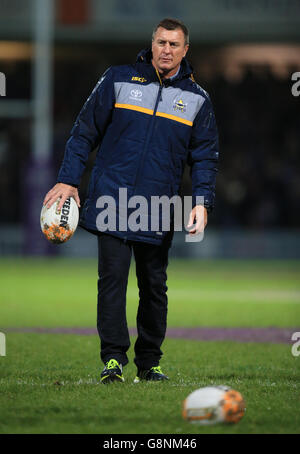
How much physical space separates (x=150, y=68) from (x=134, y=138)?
0.49m

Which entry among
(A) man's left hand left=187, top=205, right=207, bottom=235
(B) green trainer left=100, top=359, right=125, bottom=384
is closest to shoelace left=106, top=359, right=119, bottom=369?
(B) green trainer left=100, top=359, right=125, bottom=384

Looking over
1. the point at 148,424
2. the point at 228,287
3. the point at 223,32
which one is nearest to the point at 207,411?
the point at 148,424

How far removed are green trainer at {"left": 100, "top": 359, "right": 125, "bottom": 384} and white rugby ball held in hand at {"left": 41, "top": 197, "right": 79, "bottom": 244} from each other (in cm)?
83

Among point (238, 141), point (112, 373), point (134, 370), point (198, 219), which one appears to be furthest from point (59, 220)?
point (238, 141)

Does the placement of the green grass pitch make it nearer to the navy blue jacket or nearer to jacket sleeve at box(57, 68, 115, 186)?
the navy blue jacket

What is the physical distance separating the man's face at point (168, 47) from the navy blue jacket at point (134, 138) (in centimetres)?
11

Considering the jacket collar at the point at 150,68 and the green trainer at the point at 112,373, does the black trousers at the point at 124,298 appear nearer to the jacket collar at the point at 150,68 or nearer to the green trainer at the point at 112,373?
the green trainer at the point at 112,373

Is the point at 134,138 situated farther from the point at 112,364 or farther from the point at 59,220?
the point at 112,364

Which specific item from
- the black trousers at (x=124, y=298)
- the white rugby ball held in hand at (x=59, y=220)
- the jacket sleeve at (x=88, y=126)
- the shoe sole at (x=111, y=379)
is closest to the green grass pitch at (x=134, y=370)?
the shoe sole at (x=111, y=379)

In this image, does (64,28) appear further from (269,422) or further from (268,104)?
(269,422)

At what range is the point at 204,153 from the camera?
6.14m

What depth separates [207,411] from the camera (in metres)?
4.51

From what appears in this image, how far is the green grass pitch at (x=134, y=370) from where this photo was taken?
15.3 ft

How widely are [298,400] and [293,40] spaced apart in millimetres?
23172
